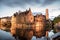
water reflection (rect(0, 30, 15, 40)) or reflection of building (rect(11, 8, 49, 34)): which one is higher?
reflection of building (rect(11, 8, 49, 34))

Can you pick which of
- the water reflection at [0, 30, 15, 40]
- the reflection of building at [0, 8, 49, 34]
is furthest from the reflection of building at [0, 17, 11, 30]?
the water reflection at [0, 30, 15, 40]

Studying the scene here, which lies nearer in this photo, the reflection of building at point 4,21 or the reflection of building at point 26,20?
the reflection of building at point 4,21

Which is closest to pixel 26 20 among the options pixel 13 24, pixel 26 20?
pixel 26 20

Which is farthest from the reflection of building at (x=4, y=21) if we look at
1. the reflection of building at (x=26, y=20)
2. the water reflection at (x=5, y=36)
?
the water reflection at (x=5, y=36)

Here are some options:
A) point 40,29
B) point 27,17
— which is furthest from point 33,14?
point 40,29

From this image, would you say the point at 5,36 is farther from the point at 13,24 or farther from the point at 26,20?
the point at 26,20

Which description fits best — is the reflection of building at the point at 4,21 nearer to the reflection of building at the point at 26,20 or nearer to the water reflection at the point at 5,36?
the reflection of building at the point at 26,20

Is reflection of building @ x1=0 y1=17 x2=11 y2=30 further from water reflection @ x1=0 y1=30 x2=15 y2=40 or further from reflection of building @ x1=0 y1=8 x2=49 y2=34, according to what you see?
water reflection @ x1=0 y1=30 x2=15 y2=40

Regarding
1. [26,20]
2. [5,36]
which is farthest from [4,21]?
[26,20]

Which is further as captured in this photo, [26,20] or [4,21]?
[26,20]

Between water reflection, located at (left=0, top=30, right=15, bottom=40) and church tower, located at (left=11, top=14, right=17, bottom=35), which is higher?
church tower, located at (left=11, top=14, right=17, bottom=35)

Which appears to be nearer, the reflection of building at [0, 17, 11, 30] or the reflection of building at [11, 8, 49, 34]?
the reflection of building at [0, 17, 11, 30]

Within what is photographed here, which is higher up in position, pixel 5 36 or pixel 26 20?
pixel 26 20

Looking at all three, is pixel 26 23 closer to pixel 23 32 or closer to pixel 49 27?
pixel 23 32
